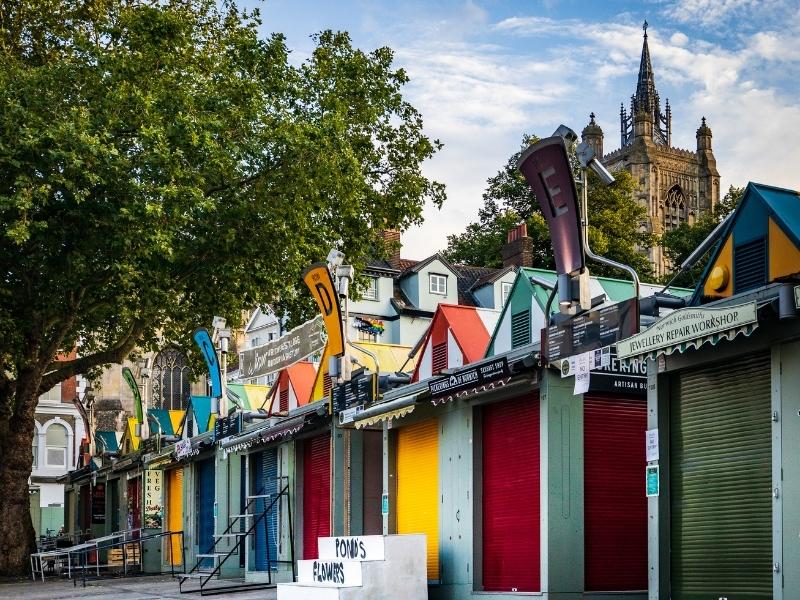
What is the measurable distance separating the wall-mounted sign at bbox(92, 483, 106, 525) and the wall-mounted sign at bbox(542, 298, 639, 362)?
35.0 metres

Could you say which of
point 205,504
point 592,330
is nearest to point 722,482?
point 592,330

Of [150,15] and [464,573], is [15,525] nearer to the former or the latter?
[150,15]

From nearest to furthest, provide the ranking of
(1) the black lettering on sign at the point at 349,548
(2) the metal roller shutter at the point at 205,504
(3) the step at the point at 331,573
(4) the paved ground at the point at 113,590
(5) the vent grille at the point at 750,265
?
(5) the vent grille at the point at 750,265 < (3) the step at the point at 331,573 < (1) the black lettering on sign at the point at 349,548 < (4) the paved ground at the point at 113,590 < (2) the metal roller shutter at the point at 205,504

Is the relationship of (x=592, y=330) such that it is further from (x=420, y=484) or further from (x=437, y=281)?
(x=437, y=281)

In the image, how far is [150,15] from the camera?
29.8m

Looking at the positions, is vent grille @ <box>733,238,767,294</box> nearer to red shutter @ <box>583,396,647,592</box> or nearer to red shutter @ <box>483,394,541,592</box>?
red shutter @ <box>583,396,647,592</box>

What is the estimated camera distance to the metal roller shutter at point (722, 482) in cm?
1255

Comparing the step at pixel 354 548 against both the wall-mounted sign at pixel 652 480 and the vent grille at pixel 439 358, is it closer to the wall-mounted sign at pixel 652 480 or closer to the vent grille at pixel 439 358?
the vent grille at pixel 439 358

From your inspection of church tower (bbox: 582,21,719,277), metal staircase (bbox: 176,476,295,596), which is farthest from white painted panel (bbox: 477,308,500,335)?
church tower (bbox: 582,21,719,277)

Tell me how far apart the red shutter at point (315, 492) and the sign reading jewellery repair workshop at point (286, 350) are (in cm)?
183

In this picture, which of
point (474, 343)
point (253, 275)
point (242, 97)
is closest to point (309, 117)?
point (242, 97)

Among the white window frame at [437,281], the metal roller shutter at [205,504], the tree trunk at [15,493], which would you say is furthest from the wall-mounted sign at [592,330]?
the white window frame at [437,281]

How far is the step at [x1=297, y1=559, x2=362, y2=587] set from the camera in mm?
16844

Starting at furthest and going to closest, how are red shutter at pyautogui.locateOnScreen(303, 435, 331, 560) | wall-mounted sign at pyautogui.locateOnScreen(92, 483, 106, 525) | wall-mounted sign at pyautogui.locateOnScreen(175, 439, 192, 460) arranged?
1. wall-mounted sign at pyautogui.locateOnScreen(92, 483, 106, 525)
2. wall-mounted sign at pyautogui.locateOnScreen(175, 439, 192, 460)
3. red shutter at pyautogui.locateOnScreen(303, 435, 331, 560)
